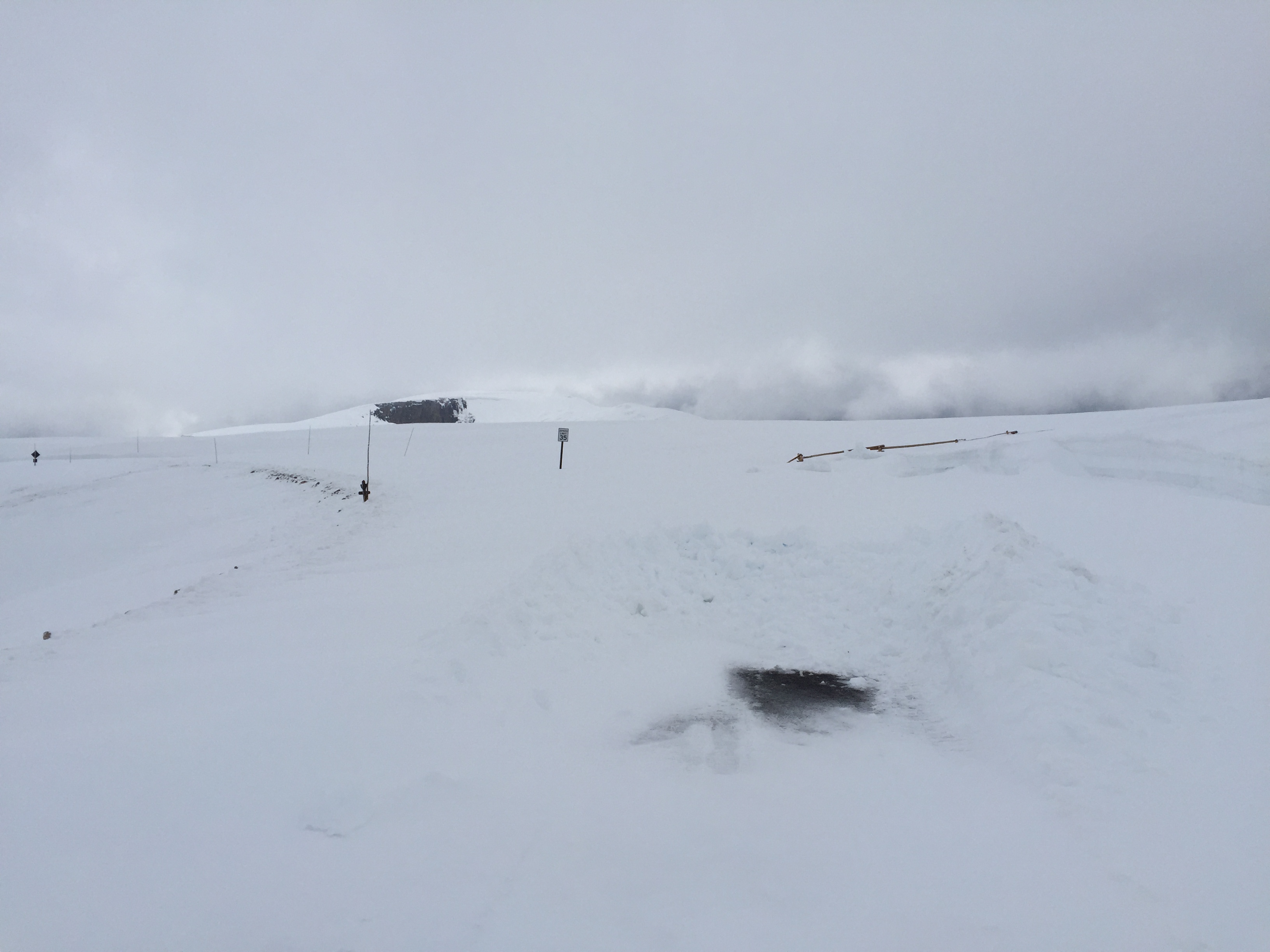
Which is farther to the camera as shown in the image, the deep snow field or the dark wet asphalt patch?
the dark wet asphalt patch

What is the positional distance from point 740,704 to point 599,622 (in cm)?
271

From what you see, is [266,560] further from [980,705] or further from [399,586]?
[980,705]

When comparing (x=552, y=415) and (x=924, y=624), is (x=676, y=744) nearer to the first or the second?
(x=924, y=624)

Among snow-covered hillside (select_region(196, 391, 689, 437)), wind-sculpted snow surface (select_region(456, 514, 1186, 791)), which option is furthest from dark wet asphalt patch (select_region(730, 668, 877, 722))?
snow-covered hillside (select_region(196, 391, 689, 437))

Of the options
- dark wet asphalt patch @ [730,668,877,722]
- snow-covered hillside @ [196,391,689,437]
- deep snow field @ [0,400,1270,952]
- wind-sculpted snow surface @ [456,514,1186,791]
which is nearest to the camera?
deep snow field @ [0,400,1270,952]

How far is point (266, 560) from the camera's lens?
13805 millimetres

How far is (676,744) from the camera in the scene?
5.58 m

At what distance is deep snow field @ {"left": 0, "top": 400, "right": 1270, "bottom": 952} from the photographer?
11.2 ft

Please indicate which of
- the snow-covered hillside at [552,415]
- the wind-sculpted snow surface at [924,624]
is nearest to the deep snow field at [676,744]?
the wind-sculpted snow surface at [924,624]

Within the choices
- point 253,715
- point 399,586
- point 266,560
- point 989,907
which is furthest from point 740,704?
point 266,560

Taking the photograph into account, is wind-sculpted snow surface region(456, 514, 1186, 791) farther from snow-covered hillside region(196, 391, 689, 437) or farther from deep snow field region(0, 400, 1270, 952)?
snow-covered hillside region(196, 391, 689, 437)

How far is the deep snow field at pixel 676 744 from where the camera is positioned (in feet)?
11.2

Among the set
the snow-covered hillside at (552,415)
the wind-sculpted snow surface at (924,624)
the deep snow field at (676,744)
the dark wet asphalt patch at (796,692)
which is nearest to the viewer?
the deep snow field at (676,744)

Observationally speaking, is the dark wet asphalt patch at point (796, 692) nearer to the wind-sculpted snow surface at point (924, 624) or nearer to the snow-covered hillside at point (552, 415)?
the wind-sculpted snow surface at point (924, 624)
